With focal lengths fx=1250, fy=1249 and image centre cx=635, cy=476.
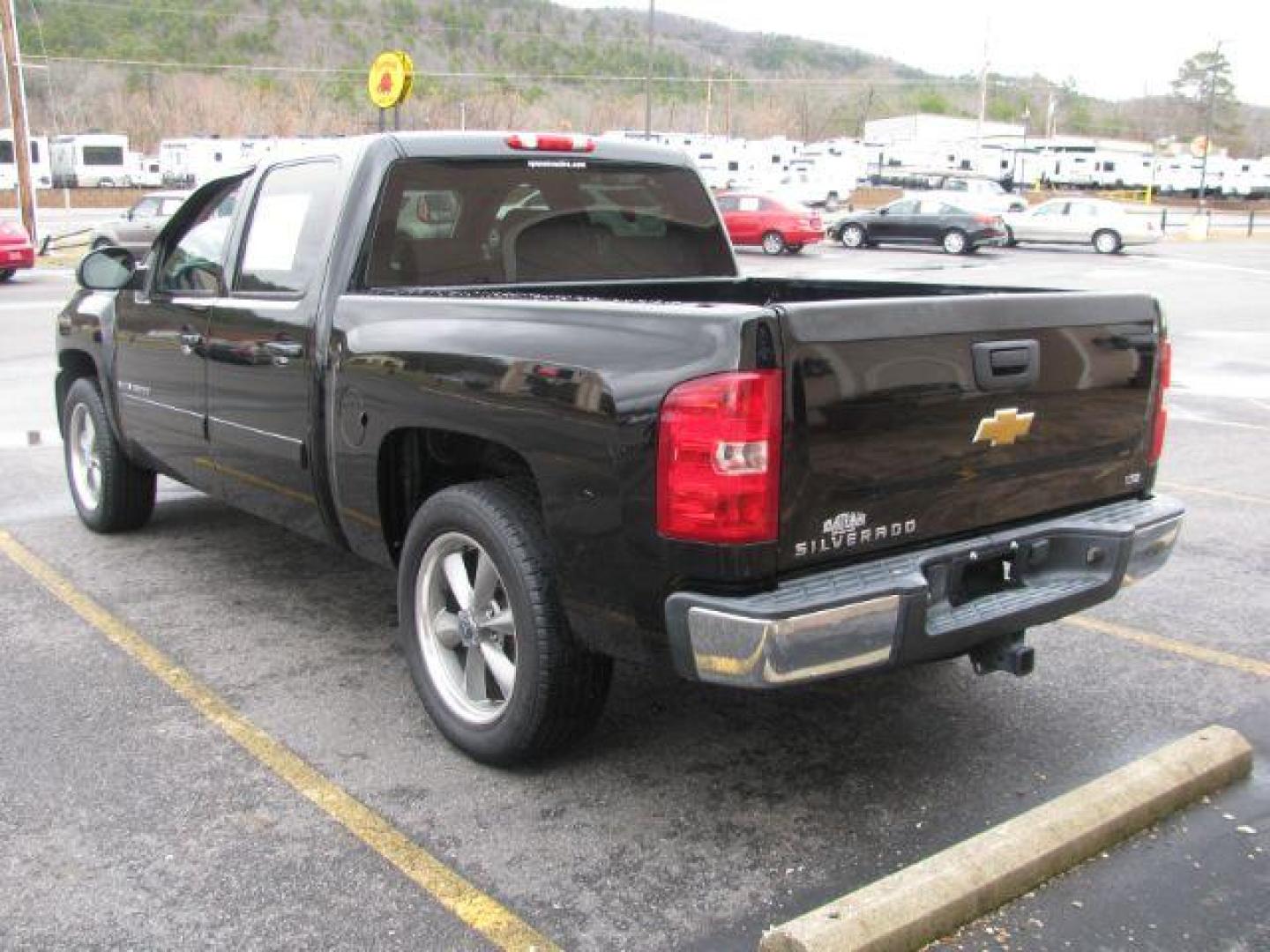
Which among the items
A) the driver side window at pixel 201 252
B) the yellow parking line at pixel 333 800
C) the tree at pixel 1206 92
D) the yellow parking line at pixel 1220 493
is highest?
the tree at pixel 1206 92

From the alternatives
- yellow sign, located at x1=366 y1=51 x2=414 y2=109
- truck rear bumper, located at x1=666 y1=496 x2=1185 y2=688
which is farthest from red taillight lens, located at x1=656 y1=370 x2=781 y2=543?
yellow sign, located at x1=366 y1=51 x2=414 y2=109

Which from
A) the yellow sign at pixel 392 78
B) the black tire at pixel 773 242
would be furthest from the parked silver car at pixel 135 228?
the black tire at pixel 773 242

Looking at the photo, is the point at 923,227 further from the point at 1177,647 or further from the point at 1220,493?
the point at 1177,647

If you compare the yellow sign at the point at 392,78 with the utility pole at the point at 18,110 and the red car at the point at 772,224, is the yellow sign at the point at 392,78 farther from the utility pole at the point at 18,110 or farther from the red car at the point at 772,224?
the red car at the point at 772,224

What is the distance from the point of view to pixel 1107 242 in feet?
114

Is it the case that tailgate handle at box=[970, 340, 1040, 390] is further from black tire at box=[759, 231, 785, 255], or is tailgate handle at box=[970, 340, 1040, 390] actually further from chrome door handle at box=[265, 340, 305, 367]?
black tire at box=[759, 231, 785, 255]

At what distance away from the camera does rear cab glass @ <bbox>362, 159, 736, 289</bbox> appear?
14.4ft

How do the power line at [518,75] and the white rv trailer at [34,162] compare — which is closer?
the white rv trailer at [34,162]

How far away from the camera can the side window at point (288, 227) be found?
14.6 ft

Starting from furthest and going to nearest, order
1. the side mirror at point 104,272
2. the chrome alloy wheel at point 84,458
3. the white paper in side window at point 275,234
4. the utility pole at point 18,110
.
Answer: the utility pole at point 18,110
the chrome alloy wheel at point 84,458
the side mirror at point 104,272
the white paper in side window at point 275,234

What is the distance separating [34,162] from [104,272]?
199ft

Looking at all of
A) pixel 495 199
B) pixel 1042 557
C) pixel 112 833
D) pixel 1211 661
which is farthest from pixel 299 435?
pixel 1211 661

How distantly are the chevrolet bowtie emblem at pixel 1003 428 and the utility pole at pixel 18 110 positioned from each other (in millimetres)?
26741

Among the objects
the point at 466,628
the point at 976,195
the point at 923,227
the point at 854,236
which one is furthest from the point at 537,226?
Result: the point at 976,195
